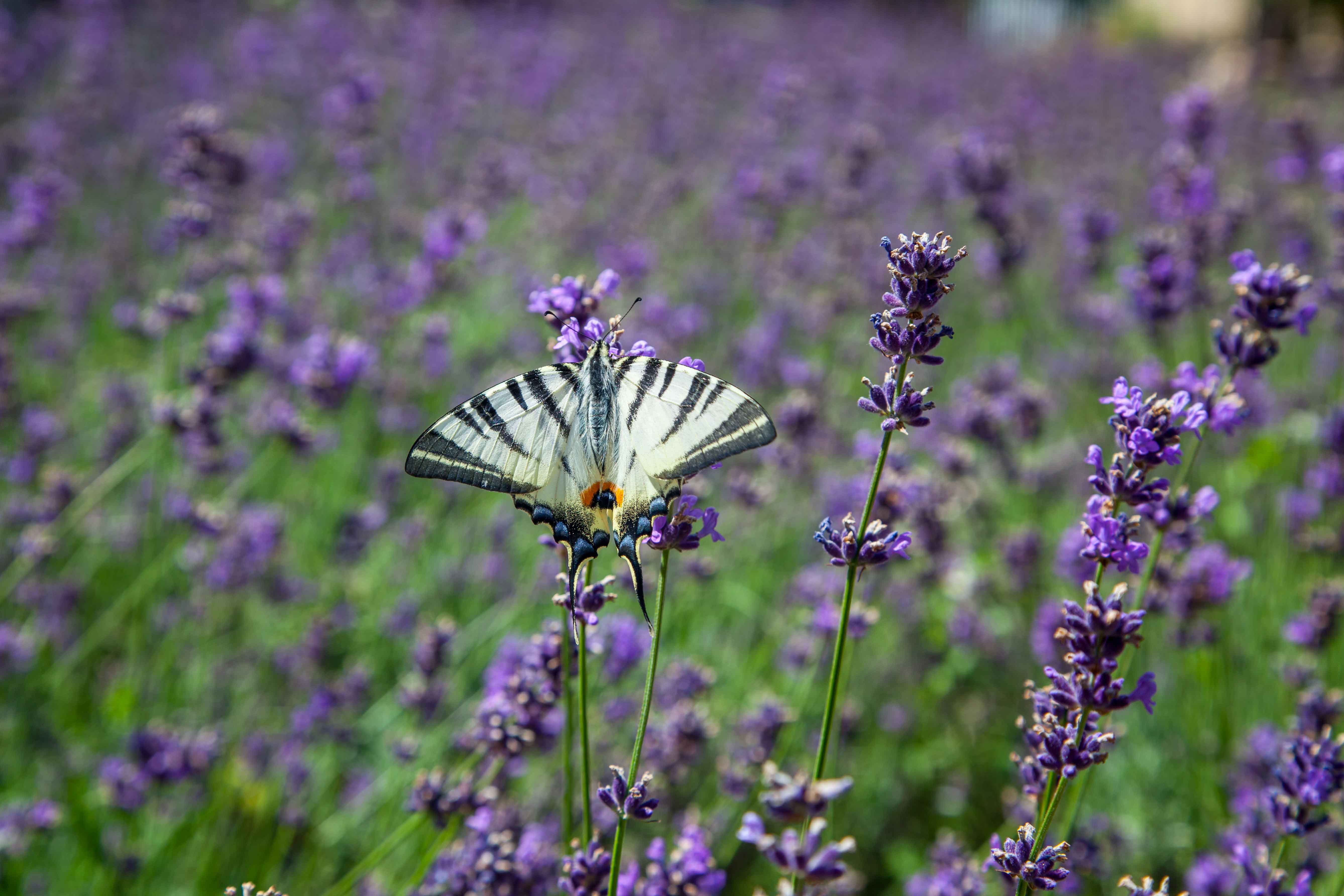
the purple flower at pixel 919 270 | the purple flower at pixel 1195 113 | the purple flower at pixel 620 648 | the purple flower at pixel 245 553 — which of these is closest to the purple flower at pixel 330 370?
the purple flower at pixel 245 553

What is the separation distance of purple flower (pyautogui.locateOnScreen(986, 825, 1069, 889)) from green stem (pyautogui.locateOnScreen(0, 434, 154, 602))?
2221 mm

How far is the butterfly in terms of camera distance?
1.43m

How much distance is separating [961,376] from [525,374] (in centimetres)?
448

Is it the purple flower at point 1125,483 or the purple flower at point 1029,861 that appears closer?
the purple flower at point 1029,861

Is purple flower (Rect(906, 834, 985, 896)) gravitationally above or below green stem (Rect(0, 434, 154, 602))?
below

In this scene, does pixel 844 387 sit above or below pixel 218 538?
above

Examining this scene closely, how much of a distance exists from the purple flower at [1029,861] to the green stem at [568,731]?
0.64m

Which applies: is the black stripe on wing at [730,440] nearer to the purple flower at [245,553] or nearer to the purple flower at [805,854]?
the purple flower at [805,854]

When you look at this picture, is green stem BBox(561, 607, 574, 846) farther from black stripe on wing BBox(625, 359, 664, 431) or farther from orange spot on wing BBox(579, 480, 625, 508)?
black stripe on wing BBox(625, 359, 664, 431)

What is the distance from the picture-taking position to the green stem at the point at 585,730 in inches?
50.9

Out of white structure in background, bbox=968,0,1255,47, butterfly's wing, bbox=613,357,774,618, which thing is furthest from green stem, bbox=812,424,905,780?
white structure in background, bbox=968,0,1255,47

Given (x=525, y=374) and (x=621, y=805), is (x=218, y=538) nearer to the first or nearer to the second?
(x=525, y=374)

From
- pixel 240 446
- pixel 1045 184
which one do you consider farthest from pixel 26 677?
pixel 1045 184

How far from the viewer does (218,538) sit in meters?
3.23
